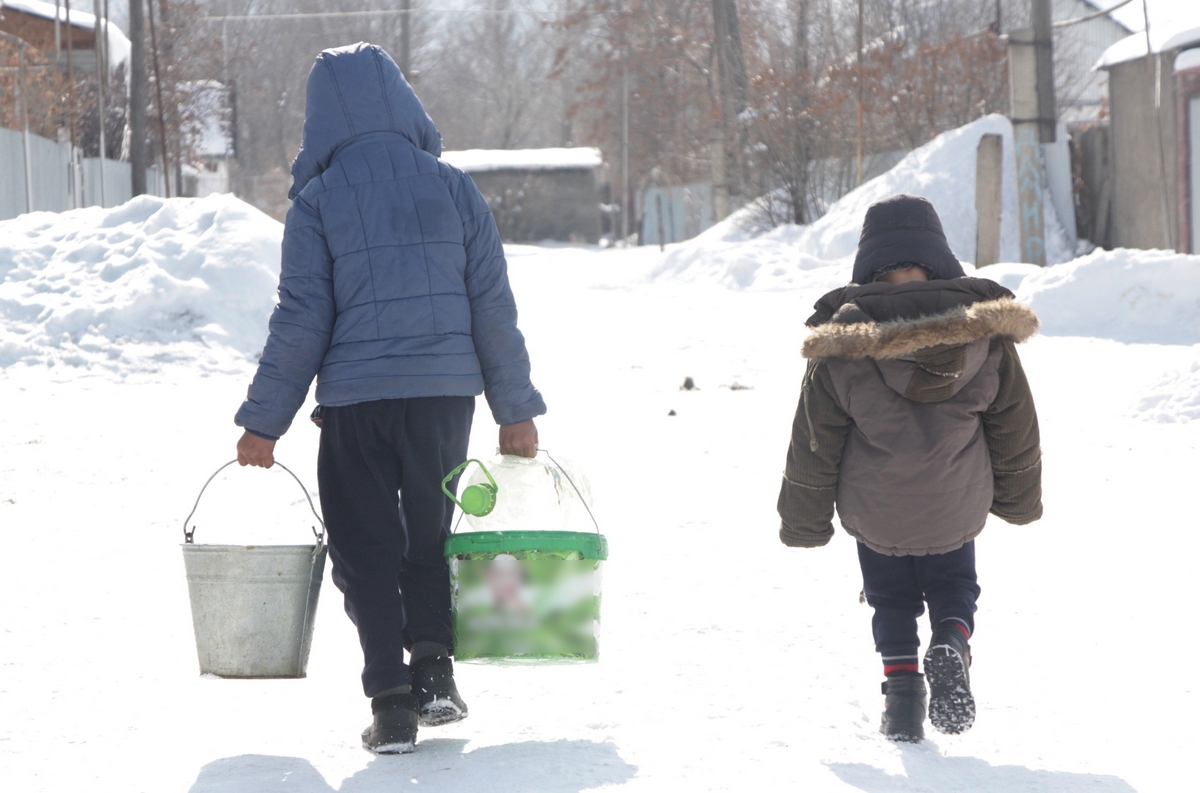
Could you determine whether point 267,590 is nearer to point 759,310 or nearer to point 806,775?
point 806,775

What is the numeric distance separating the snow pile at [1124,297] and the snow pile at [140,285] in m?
6.86

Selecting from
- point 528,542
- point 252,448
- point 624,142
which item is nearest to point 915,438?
point 528,542

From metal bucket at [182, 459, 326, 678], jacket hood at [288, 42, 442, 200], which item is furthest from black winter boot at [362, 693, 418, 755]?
jacket hood at [288, 42, 442, 200]

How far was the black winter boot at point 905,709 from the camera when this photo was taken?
3.14 m

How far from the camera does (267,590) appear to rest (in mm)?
3250

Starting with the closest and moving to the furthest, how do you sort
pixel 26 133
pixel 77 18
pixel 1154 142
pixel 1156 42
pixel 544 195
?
pixel 1156 42 < pixel 1154 142 < pixel 26 133 < pixel 77 18 < pixel 544 195

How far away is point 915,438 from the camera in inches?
122

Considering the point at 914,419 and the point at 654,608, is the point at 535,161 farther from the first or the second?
the point at 914,419

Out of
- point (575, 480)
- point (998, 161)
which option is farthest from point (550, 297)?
point (575, 480)

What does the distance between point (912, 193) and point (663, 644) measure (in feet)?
48.6

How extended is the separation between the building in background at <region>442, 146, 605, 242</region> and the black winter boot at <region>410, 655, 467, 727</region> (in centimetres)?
4135

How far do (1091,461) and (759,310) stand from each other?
7522 millimetres

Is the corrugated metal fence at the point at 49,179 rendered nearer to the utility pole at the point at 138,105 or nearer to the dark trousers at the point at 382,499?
the utility pole at the point at 138,105

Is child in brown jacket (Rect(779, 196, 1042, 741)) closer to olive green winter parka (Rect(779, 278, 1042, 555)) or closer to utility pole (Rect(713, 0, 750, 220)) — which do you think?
olive green winter parka (Rect(779, 278, 1042, 555))
